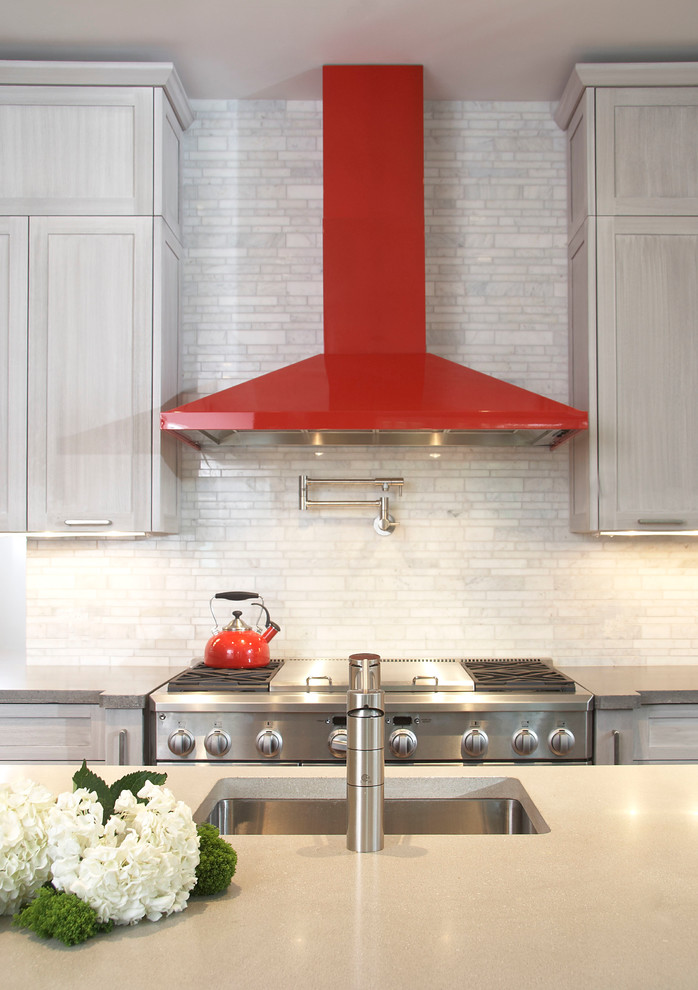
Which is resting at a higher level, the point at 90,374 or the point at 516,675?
the point at 90,374

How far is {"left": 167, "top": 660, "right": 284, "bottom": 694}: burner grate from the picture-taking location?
9.39 ft

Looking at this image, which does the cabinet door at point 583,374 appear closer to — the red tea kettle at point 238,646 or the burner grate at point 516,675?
the burner grate at point 516,675

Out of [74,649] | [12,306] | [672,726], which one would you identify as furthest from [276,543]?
[672,726]

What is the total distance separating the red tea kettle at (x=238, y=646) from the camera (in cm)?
312

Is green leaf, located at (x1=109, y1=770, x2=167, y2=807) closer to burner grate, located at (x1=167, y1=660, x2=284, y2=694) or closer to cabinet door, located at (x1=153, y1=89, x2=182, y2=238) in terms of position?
burner grate, located at (x1=167, y1=660, x2=284, y2=694)

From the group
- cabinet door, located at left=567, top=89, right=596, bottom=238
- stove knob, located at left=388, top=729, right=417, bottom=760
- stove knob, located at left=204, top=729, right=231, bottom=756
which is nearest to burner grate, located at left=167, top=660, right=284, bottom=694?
stove knob, located at left=204, top=729, right=231, bottom=756

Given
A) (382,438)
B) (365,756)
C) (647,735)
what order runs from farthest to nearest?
(382,438) < (647,735) < (365,756)

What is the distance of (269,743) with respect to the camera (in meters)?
2.77

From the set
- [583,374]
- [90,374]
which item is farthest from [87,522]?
[583,374]

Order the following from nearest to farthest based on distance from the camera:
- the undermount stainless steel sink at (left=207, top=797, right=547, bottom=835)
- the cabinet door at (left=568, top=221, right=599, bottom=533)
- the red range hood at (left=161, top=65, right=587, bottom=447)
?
the undermount stainless steel sink at (left=207, top=797, right=547, bottom=835) < the red range hood at (left=161, top=65, right=587, bottom=447) < the cabinet door at (left=568, top=221, right=599, bottom=533)

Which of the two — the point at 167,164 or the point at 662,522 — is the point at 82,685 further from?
the point at 662,522

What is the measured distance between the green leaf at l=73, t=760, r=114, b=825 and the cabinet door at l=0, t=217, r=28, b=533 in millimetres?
2170

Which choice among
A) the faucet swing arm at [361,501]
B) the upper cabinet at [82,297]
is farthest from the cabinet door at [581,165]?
the upper cabinet at [82,297]

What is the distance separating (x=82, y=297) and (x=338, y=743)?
193 centimetres
